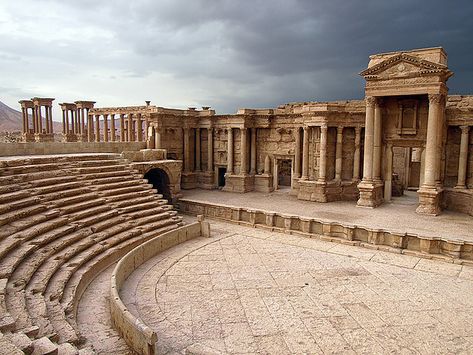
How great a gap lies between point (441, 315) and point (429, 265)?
13.2 feet

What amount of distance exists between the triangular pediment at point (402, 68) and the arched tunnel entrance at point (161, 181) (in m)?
11.7

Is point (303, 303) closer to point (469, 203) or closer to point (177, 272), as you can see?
point (177, 272)

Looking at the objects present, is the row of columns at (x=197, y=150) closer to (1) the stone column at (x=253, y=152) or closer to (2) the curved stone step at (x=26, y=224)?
(1) the stone column at (x=253, y=152)

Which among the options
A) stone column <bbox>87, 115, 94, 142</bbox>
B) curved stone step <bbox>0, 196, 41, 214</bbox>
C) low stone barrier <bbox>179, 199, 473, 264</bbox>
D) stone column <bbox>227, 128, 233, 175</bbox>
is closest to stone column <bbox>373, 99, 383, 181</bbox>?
low stone barrier <bbox>179, 199, 473, 264</bbox>

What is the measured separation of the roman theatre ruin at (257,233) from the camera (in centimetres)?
805

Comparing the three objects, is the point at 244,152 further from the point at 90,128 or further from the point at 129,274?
the point at 90,128

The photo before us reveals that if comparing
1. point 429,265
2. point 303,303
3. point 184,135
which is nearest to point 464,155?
point 429,265

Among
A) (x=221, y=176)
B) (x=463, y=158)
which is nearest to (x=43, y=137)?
(x=221, y=176)

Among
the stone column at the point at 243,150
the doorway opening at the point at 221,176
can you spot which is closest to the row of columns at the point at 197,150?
the doorway opening at the point at 221,176

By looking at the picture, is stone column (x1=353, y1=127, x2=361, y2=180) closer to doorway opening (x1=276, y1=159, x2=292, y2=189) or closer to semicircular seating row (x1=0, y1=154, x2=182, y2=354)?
doorway opening (x1=276, y1=159, x2=292, y2=189)

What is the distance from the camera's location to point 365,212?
1791 cm

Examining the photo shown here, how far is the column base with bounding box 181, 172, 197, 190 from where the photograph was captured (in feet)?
84.3

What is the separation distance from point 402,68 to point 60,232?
624 inches

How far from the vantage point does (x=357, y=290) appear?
10531mm
